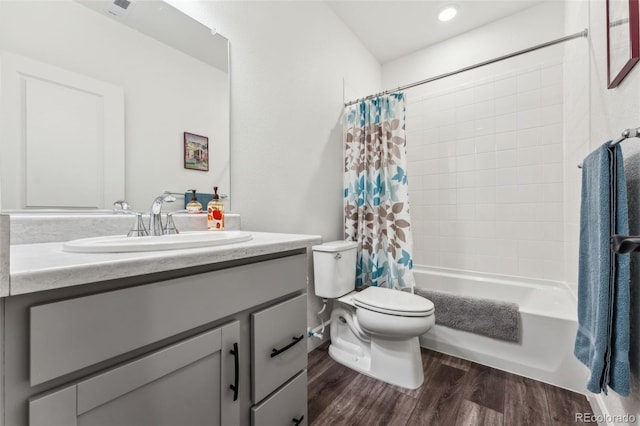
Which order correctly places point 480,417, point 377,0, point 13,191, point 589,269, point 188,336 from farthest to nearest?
point 377,0 < point 480,417 < point 589,269 < point 13,191 < point 188,336

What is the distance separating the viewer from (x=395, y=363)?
1.56m

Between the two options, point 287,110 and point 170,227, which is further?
point 287,110

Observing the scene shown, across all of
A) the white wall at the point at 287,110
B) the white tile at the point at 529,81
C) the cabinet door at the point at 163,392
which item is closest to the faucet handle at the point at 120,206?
the white wall at the point at 287,110

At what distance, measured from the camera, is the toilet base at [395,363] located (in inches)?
60.1

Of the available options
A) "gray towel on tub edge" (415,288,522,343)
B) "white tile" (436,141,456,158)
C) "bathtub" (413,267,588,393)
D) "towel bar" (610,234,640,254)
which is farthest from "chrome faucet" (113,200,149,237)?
"white tile" (436,141,456,158)

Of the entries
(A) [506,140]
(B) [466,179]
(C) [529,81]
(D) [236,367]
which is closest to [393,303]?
(D) [236,367]

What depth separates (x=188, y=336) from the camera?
0.63 meters

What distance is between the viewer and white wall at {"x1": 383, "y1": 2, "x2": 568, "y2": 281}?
210 centimetres

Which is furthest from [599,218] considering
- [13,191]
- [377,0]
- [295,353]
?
[377,0]

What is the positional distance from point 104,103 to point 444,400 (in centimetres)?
200

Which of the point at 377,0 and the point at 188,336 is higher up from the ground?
the point at 377,0

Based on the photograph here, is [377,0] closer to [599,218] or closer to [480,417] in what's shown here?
[599,218]

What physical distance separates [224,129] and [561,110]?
242 cm

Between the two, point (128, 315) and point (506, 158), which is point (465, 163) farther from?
point (128, 315)
